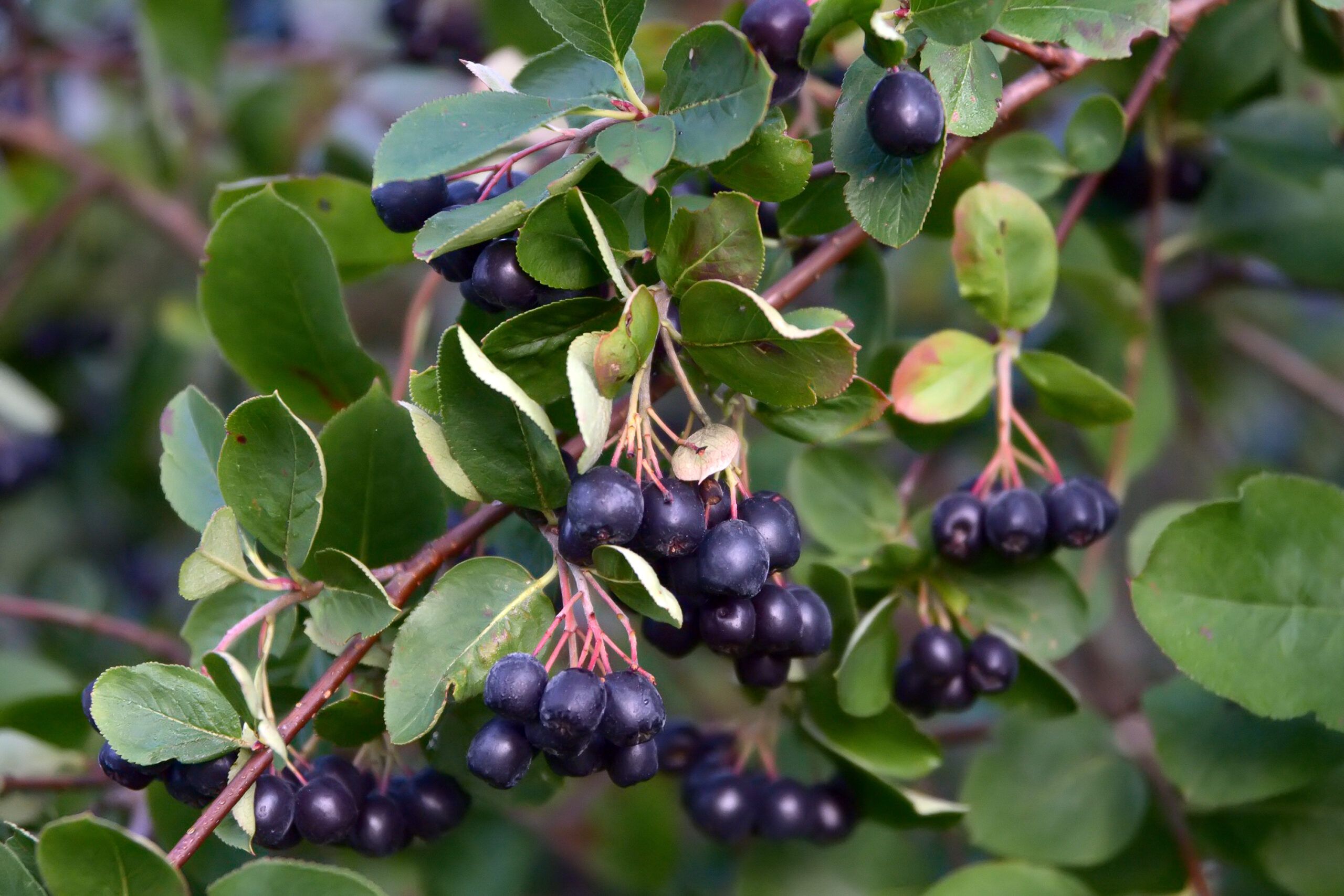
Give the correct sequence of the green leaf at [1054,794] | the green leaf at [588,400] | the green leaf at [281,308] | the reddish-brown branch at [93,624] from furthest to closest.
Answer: the reddish-brown branch at [93,624], the green leaf at [1054,794], the green leaf at [281,308], the green leaf at [588,400]

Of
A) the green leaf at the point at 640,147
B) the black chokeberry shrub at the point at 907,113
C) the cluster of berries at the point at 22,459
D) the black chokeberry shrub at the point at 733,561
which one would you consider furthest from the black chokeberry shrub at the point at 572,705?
the cluster of berries at the point at 22,459

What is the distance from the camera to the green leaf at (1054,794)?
1288 mm

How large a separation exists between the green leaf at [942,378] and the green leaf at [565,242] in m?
0.34

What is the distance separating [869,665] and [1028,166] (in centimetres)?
53

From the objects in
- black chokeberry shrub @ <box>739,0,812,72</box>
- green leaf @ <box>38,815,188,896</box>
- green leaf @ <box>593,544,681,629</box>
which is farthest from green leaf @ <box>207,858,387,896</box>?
black chokeberry shrub @ <box>739,0,812,72</box>

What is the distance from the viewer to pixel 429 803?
1024mm

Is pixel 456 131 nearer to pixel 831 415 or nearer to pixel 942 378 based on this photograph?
pixel 831 415

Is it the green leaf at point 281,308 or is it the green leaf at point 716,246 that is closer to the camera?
the green leaf at point 716,246

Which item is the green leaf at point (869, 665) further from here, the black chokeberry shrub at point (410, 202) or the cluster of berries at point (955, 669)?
the black chokeberry shrub at point (410, 202)

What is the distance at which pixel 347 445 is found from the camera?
1.01 metres

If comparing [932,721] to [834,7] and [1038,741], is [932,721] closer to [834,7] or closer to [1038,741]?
[1038,741]

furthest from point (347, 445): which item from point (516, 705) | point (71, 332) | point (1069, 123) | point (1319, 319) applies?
point (1319, 319)

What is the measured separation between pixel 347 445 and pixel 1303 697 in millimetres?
853

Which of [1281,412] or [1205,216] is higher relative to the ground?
[1205,216]
